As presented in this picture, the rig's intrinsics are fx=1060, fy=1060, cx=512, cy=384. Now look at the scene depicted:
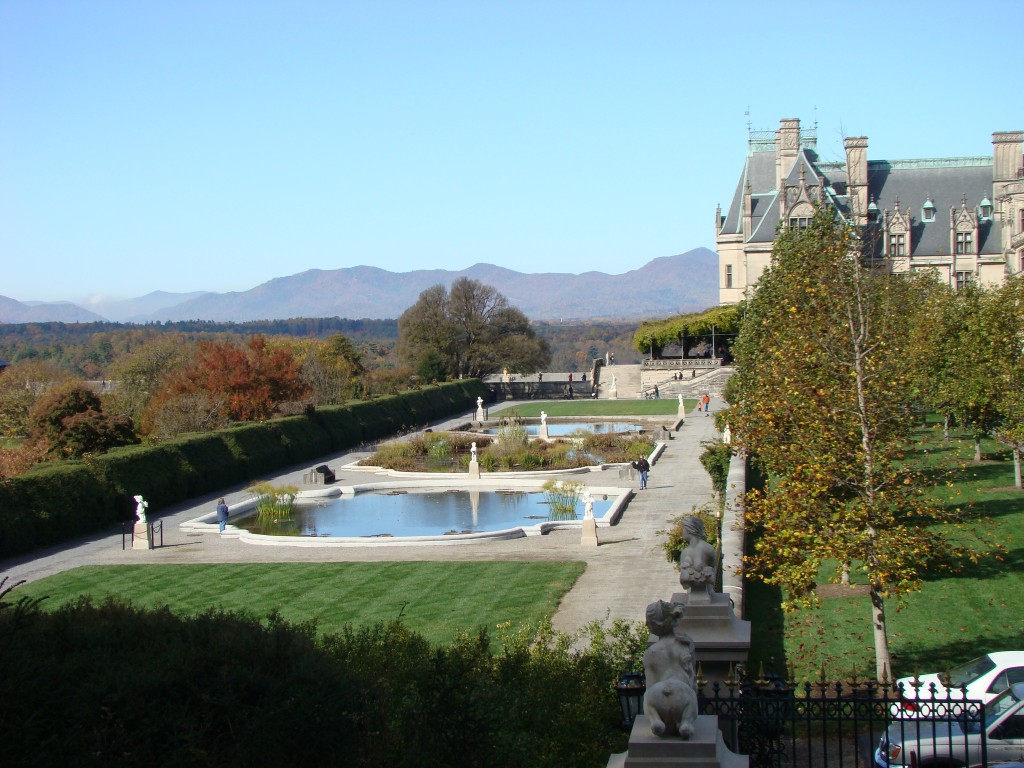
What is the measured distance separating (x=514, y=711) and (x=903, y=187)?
212ft

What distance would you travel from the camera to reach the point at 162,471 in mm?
33094

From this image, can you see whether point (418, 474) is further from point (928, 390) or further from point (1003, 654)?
point (1003, 654)

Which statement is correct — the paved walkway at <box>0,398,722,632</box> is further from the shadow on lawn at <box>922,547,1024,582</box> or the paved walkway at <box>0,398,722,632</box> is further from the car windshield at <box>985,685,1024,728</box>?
the car windshield at <box>985,685,1024,728</box>

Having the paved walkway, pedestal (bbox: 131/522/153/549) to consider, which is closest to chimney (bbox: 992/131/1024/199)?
the paved walkway

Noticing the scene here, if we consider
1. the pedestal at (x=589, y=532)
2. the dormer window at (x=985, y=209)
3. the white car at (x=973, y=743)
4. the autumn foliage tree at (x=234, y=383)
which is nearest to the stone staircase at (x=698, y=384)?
the dormer window at (x=985, y=209)

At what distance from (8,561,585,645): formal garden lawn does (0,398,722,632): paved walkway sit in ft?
2.02

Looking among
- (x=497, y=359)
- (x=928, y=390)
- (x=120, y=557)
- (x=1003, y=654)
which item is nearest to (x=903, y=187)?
(x=497, y=359)

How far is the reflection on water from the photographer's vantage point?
28.5 meters

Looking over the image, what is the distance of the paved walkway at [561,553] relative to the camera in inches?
755

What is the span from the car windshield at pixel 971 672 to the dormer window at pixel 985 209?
58.6m

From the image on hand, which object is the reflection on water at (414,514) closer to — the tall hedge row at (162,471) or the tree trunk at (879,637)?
the tall hedge row at (162,471)

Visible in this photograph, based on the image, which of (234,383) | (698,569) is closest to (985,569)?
(698,569)

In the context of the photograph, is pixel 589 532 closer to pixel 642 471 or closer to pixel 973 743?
pixel 642 471

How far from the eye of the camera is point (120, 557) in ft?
82.7
